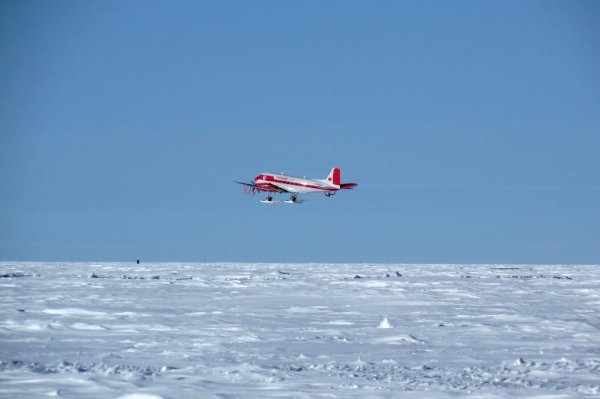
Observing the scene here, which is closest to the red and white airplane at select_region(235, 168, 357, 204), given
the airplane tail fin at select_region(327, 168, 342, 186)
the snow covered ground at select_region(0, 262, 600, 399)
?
the airplane tail fin at select_region(327, 168, 342, 186)

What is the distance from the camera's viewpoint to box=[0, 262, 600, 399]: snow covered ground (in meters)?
13.2

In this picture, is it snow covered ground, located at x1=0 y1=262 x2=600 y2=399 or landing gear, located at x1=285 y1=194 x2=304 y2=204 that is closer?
snow covered ground, located at x1=0 y1=262 x2=600 y2=399

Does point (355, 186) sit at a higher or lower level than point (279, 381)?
higher

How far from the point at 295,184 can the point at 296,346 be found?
240 ft

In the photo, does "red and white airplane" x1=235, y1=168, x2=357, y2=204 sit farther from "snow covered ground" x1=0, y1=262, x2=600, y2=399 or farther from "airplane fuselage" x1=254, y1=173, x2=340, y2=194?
"snow covered ground" x1=0, y1=262, x2=600, y2=399

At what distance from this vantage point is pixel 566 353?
16938 millimetres

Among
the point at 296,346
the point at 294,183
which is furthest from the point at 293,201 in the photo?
the point at 296,346

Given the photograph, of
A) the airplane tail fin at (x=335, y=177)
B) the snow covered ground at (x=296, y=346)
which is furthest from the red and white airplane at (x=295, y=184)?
the snow covered ground at (x=296, y=346)

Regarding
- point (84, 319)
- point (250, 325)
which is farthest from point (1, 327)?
point (250, 325)

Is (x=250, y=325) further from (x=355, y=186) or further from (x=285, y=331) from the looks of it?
(x=355, y=186)

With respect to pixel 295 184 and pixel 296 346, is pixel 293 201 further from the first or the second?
pixel 296 346

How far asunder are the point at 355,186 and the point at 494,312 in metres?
67.2

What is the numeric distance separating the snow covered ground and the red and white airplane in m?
57.5

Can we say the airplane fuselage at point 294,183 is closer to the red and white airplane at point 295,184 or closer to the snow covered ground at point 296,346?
the red and white airplane at point 295,184
